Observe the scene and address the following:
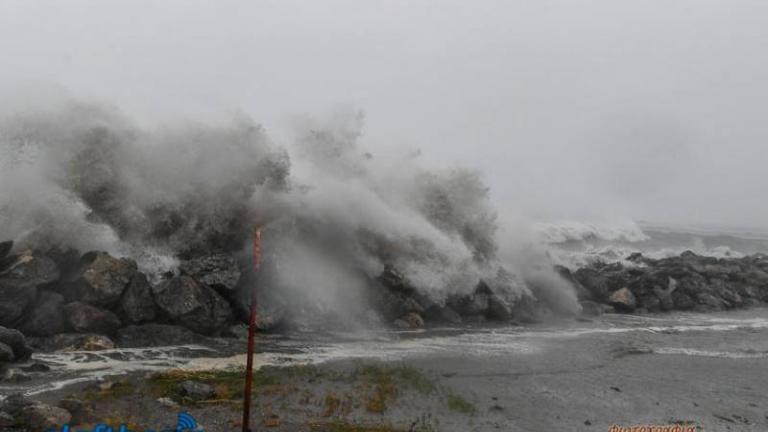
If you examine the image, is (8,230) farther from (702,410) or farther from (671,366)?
(671,366)

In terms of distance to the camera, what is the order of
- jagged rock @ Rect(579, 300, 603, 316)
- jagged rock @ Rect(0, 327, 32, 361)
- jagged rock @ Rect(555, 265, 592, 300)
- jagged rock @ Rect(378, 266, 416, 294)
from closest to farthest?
jagged rock @ Rect(0, 327, 32, 361), jagged rock @ Rect(378, 266, 416, 294), jagged rock @ Rect(579, 300, 603, 316), jagged rock @ Rect(555, 265, 592, 300)

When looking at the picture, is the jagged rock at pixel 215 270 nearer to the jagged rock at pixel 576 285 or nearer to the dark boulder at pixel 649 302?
the jagged rock at pixel 576 285

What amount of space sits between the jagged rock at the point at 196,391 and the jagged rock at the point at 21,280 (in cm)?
547

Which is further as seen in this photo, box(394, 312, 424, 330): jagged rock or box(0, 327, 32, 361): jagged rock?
box(394, 312, 424, 330): jagged rock

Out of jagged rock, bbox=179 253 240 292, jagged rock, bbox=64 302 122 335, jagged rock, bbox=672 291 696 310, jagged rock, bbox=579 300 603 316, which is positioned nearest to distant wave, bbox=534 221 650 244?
jagged rock, bbox=672 291 696 310

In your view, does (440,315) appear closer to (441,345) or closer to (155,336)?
(441,345)

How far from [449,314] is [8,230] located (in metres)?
13.7

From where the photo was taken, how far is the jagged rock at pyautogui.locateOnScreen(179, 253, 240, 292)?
1533 centimetres

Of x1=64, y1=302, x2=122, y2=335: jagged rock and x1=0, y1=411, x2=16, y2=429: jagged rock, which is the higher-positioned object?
x1=64, y1=302, x2=122, y2=335: jagged rock

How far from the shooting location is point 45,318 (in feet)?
41.2

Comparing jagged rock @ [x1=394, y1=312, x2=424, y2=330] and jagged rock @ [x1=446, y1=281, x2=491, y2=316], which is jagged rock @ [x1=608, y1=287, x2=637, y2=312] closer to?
jagged rock @ [x1=446, y1=281, x2=491, y2=316]

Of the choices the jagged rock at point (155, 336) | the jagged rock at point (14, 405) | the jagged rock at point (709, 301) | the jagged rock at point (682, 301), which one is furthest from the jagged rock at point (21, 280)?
the jagged rock at point (709, 301)

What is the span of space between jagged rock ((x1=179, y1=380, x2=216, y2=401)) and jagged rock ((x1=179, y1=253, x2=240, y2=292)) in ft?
18.3

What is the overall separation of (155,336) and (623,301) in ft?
64.9
